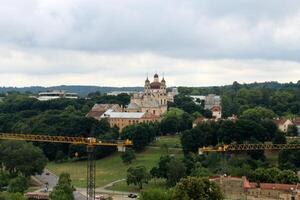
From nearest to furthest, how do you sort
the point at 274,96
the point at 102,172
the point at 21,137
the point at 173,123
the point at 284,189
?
the point at 284,189
the point at 102,172
the point at 21,137
the point at 173,123
the point at 274,96

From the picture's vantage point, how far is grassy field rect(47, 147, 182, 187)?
8959 centimetres

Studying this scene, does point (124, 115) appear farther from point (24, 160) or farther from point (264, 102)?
point (24, 160)

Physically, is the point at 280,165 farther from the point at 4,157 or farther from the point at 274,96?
the point at 274,96

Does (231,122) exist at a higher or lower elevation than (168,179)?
higher

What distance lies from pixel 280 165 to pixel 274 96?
7650cm

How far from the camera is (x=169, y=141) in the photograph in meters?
113

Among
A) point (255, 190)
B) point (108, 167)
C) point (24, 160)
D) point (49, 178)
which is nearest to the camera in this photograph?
point (255, 190)

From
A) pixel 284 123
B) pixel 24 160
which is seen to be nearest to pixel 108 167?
pixel 24 160

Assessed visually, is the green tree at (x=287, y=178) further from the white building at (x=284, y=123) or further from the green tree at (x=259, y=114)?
the green tree at (x=259, y=114)

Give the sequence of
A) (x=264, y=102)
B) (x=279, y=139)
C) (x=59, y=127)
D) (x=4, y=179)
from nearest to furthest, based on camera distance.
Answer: (x=4, y=179) → (x=279, y=139) → (x=59, y=127) → (x=264, y=102)

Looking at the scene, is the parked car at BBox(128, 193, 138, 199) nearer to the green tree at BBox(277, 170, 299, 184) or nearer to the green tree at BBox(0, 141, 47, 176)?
the green tree at BBox(277, 170, 299, 184)

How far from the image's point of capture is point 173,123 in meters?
119

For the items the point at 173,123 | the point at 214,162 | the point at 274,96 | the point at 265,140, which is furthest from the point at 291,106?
the point at 214,162

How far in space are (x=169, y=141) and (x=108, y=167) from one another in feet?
55.2
